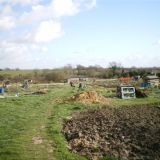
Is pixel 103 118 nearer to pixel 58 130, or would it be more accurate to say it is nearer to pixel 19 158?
pixel 58 130

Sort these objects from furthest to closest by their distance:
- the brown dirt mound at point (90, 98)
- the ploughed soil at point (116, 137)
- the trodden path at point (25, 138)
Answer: the brown dirt mound at point (90, 98) → the trodden path at point (25, 138) → the ploughed soil at point (116, 137)

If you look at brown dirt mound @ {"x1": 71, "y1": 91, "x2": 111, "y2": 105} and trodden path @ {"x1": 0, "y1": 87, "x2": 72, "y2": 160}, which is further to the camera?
brown dirt mound @ {"x1": 71, "y1": 91, "x2": 111, "y2": 105}

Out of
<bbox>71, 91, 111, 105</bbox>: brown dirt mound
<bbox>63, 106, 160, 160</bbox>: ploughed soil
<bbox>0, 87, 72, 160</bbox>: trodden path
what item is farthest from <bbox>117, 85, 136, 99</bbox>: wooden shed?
<bbox>63, 106, 160, 160</bbox>: ploughed soil

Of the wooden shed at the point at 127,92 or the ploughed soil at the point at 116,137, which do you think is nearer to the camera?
the ploughed soil at the point at 116,137

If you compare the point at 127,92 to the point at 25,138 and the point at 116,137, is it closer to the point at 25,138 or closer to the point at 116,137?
the point at 116,137

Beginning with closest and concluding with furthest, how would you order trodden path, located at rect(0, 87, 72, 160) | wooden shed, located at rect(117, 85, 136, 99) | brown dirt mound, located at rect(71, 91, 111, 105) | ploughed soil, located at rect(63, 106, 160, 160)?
ploughed soil, located at rect(63, 106, 160, 160), trodden path, located at rect(0, 87, 72, 160), brown dirt mound, located at rect(71, 91, 111, 105), wooden shed, located at rect(117, 85, 136, 99)

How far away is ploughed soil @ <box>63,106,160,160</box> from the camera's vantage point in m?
11.6

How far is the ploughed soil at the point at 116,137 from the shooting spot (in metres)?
11.6

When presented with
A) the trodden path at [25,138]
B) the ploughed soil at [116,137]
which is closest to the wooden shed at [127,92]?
the trodden path at [25,138]

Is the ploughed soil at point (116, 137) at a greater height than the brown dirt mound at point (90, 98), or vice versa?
the brown dirt mound at point (90, 98)

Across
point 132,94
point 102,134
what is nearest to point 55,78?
point 132,94

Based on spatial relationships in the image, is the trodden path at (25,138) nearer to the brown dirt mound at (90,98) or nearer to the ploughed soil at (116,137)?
the ploughed soil at (116,137)

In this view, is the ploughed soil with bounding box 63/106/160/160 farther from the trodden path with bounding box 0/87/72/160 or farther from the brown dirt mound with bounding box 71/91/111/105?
the brown dirt mound with bounding box 71/91/111/105

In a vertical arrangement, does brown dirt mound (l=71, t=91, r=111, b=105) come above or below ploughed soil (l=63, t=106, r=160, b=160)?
above
